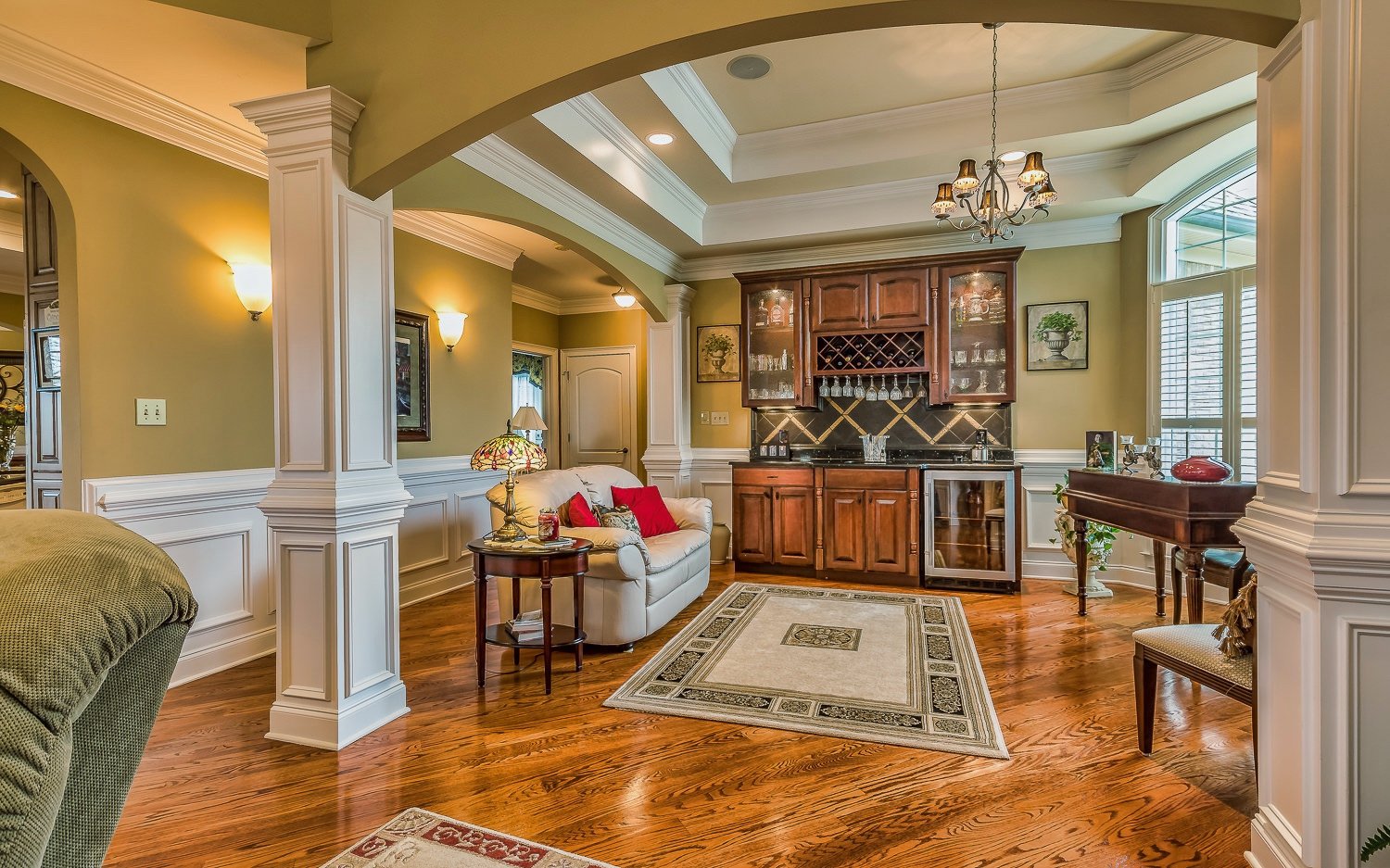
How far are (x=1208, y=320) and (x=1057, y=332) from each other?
1.01 metres

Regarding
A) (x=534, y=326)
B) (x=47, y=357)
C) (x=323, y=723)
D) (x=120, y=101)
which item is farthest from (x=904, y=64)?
(x=534, y=326)

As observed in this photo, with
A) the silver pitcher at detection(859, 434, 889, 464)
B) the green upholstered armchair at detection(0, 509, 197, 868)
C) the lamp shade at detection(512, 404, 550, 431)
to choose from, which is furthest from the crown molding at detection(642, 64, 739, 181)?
the green upholstered armchair at detection(0, 509, 197, 868)

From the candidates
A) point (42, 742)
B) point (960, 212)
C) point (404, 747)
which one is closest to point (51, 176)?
point (404, 747)

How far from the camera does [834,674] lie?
307cm

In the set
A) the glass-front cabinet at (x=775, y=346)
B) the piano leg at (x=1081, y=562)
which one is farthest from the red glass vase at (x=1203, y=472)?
the glass-front cabinet at (x=775, y=346)

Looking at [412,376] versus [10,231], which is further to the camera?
[412,376]

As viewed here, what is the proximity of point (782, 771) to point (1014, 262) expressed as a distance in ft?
13.7

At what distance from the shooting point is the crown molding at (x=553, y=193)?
3.32m

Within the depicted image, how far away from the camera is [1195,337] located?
13.7 ft

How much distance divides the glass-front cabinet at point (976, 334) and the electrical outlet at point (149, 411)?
4.93 meters

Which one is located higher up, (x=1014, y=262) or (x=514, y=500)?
(x=1014, y=262)

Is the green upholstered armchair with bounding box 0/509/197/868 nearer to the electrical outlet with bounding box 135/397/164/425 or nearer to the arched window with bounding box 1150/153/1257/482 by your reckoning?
the electrical outlet with bounding box 135/397/164/425

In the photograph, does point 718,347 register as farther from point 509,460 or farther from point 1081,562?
point 1081,562

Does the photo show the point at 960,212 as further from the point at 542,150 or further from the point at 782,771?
the point at 782,771
